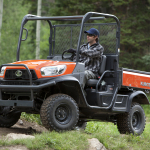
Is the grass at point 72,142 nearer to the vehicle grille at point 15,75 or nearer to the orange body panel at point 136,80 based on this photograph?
the vehicle grille at point 15,75

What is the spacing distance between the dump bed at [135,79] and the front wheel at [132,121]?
1.57 feet

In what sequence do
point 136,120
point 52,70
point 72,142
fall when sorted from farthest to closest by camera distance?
point 136,120 → point 52,70 → point 72,142

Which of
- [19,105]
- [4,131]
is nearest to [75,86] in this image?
[19,105]

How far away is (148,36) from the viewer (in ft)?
57.3

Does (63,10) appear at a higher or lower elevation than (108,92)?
higher

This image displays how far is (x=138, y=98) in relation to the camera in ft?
27.8

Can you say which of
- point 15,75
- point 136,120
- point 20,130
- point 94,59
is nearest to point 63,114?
point 15,75

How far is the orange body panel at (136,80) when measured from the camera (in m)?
7.71

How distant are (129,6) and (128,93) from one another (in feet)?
36.7

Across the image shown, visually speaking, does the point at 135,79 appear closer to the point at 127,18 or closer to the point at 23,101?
the point at 23,101

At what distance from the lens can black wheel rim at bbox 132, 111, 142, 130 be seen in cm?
830

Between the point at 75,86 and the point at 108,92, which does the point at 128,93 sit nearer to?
the point at 108,92

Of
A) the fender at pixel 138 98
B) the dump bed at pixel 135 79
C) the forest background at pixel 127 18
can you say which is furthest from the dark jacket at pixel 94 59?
the forest background at pixel 127 18

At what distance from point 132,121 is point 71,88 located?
90.1 inches
